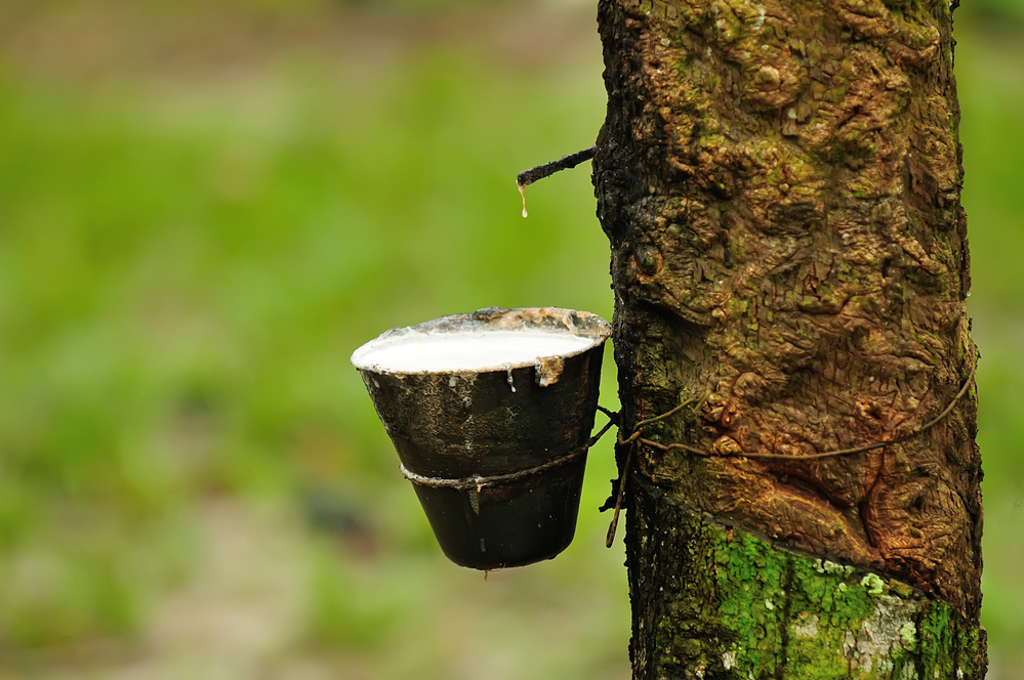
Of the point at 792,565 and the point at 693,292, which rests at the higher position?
the point at 693,292

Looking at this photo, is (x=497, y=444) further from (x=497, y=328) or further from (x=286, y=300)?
(x=286, y=300)

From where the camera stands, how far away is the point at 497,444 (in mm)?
1688

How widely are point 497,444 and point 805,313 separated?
0.54 meters

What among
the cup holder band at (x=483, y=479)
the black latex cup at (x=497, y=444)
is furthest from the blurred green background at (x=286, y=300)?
the cup holder band at (x=483, y=479)

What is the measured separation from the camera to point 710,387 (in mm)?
1567

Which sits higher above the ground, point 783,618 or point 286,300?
point 783,618

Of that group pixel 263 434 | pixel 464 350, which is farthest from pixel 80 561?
pixel 464 350

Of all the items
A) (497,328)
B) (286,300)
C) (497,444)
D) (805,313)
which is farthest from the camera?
(286,300)

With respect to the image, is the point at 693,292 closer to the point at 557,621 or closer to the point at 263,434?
the point at 557,621

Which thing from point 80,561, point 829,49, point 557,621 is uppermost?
point 829,49

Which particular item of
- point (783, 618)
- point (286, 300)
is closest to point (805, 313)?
point (783, 618)

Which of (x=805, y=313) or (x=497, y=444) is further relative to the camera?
(x=497, y=444)

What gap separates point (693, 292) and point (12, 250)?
506 centimetres

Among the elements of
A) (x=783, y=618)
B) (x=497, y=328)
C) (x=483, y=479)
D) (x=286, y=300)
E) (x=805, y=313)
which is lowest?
(x=286, y=300)
